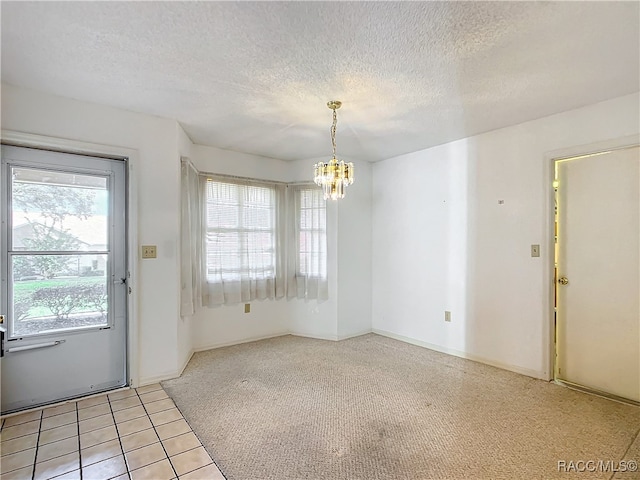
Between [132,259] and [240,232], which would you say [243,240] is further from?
[132,259]

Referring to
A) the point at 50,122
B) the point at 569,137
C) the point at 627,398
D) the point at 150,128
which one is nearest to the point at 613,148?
the point at 569,137

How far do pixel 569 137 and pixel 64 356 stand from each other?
4.68 metres

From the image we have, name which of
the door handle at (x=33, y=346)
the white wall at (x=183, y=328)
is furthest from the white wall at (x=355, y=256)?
the door handle at (x=33, y=346)

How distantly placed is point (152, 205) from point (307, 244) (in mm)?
2033

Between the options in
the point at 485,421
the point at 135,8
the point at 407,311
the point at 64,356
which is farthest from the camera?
the point at 407,311

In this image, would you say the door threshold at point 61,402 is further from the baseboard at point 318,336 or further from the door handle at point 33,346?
the baseboard at point 318,336

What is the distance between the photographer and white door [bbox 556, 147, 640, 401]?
2617 mm

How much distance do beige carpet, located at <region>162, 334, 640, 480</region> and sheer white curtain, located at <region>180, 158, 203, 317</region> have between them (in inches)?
28.4

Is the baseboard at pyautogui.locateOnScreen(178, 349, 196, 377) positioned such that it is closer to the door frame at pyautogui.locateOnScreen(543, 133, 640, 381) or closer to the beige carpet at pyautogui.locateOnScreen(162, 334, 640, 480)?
the beige carpet at pyautogui.locateOnScreen(162, 334, 640, 480)

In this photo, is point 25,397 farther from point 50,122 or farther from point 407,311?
point 407,311

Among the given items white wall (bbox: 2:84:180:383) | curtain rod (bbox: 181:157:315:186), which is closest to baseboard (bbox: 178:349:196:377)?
white wall (bbox: 2:84:180:383)

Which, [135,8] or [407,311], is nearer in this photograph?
[135,8]

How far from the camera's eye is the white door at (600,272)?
2617 mm

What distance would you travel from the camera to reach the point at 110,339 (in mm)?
2869
